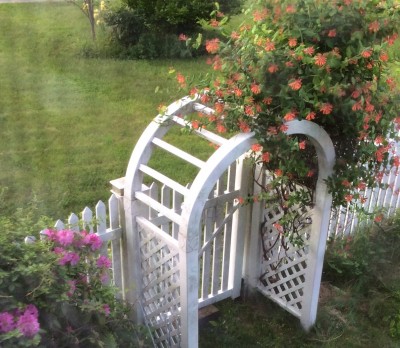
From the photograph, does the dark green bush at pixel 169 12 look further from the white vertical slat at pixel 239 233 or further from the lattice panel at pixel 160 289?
the lattice panel at pixel 160 289

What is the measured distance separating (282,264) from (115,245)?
1.28m

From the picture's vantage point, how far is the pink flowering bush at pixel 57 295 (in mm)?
2287

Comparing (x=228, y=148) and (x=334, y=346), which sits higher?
(x=228, y=148)

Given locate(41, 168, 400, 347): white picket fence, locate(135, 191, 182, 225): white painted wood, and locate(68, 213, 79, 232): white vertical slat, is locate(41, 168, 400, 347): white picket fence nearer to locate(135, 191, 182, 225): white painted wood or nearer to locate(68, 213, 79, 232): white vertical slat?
locate(68, 213, 79, 232): white vertical slat

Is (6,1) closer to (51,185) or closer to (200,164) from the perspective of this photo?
(51,185)

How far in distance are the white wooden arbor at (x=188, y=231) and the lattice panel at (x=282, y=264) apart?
0.05 metres

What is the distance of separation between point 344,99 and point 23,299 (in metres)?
1.88

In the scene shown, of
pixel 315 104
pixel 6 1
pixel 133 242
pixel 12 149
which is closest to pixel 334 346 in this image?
pixel 133 242

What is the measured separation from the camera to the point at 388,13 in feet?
9.46

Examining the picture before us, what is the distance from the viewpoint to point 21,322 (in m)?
2.25

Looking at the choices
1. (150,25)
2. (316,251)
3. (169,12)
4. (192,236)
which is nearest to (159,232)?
(192,236)

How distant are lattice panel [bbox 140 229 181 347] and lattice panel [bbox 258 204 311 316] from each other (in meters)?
0.85

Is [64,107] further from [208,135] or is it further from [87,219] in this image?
[208,135]

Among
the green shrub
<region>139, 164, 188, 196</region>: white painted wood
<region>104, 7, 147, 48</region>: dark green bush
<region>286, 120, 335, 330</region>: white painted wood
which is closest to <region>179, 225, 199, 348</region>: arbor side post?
<region>139, 164, 188, 196</region>: white painted wood
